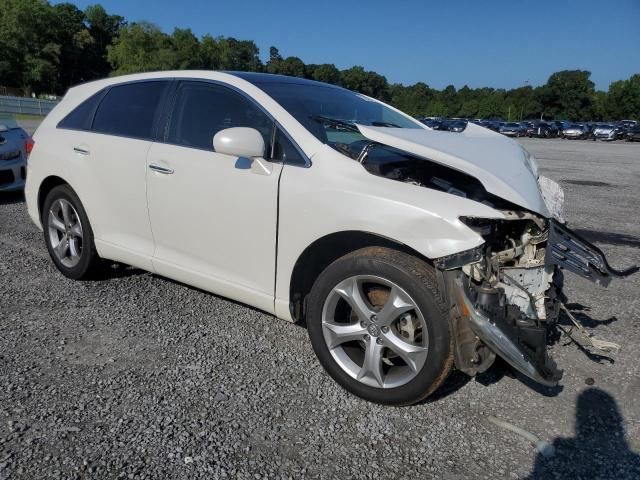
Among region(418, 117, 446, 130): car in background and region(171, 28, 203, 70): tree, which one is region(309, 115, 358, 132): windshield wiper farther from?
region(171, 28, 203, 70): tree

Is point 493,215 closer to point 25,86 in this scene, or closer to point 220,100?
point 220,100

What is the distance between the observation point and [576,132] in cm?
4612

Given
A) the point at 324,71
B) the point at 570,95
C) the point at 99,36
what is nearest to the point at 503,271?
the point at 570,95

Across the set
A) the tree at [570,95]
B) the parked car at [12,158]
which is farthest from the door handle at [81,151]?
the tree at [570,95]

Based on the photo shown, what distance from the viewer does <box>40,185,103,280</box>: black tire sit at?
4.29m

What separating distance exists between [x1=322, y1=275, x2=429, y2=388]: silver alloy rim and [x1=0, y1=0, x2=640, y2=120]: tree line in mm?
74188

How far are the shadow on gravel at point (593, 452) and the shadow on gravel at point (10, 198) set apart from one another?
7899 millimetres

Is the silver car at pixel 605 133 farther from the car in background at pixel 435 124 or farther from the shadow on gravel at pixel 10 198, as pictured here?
the shadow on gravel at pixel 10 198

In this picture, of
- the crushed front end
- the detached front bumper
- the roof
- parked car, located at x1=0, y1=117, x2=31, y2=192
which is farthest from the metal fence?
the crushed front end

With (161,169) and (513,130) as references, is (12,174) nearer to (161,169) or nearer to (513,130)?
(161,169)

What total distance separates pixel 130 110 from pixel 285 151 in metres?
1.61

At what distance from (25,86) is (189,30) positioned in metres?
30.7

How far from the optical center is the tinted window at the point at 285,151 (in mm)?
3091

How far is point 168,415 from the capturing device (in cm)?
271
